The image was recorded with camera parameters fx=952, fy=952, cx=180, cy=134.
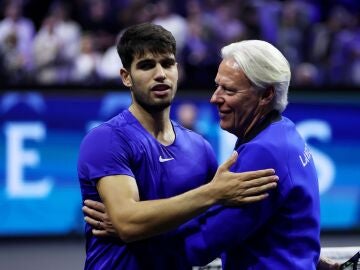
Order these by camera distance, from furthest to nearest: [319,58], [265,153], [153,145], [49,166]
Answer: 1. [319,58]
2. [49,166]
3. [153,145]
4. [265,153]

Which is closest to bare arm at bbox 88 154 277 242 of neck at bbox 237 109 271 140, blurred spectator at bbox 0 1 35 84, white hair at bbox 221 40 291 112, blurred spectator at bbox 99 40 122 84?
neck at bbox 237 109 271 140

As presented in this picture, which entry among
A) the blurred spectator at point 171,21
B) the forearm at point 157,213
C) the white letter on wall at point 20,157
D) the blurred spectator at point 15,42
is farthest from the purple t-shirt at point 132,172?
the blurred spectator at point 171,21

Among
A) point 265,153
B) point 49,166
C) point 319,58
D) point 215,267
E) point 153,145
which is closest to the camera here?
point 265,153

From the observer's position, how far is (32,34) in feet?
38.7

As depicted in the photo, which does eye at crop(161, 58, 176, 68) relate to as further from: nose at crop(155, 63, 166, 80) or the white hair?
the white hair

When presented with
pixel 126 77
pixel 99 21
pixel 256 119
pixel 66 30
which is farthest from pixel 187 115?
pixel 256 119

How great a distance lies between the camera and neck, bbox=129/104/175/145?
16.0 feet

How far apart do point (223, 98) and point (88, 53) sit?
280 inches

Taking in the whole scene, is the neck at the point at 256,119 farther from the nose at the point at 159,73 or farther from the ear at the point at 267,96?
the nose at the point at 159,73

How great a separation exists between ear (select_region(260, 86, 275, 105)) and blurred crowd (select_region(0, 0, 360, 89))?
21.3 ft

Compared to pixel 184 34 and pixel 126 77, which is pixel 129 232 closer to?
pixel 126 77

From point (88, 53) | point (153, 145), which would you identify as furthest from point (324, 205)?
point (153, 145)

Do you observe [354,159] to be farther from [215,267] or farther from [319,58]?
[215,267]

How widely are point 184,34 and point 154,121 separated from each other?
24.0ft
